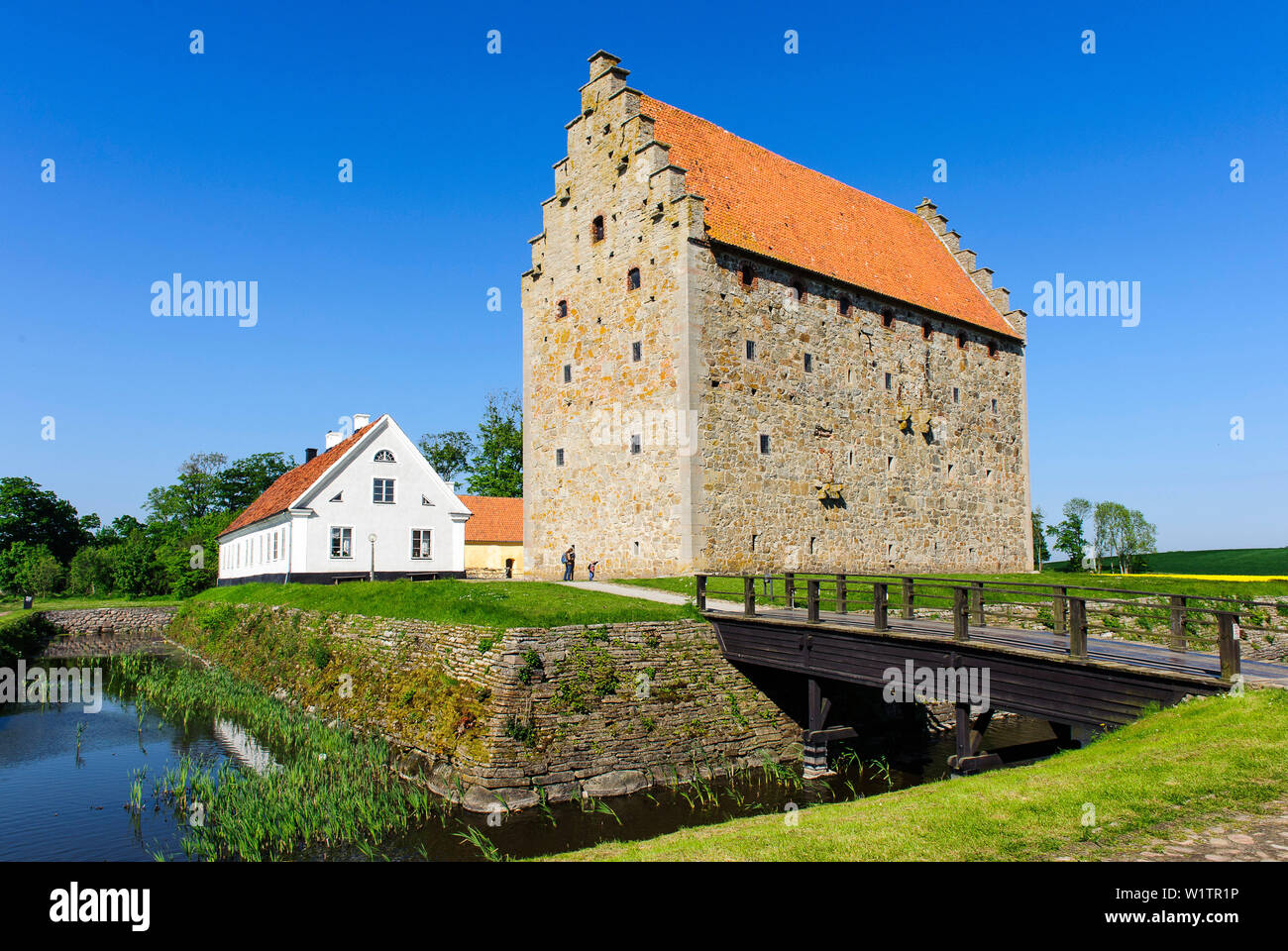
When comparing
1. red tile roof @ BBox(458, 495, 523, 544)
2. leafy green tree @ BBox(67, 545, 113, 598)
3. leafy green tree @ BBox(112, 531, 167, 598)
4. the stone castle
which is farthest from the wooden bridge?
leafy green tree @ BBox(67, 545, 113, 598)

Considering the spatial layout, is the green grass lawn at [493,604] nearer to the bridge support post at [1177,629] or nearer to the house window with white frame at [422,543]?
the bridge support post at [1177,629]

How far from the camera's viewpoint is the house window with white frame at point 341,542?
35938mm

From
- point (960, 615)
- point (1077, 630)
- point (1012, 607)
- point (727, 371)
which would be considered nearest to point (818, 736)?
point (960, 615)

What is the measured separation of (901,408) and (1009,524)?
9.36m

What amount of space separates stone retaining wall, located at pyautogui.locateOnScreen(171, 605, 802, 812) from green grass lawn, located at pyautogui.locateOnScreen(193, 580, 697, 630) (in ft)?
1.01

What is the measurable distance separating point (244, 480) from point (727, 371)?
65.8 meters

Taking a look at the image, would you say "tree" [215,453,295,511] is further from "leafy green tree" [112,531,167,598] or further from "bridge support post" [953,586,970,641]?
"bridge support post" [953,586,970,641]

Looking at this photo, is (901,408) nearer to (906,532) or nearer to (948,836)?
(906,532)

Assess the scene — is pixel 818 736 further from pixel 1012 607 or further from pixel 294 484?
pixel 294 484

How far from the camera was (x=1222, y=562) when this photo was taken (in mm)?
72188

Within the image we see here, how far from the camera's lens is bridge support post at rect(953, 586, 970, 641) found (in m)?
12.7

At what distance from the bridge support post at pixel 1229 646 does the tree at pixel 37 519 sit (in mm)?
84573

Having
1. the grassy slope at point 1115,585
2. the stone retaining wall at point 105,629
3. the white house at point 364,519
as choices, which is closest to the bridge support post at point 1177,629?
the grassy slope at point 1115,585
